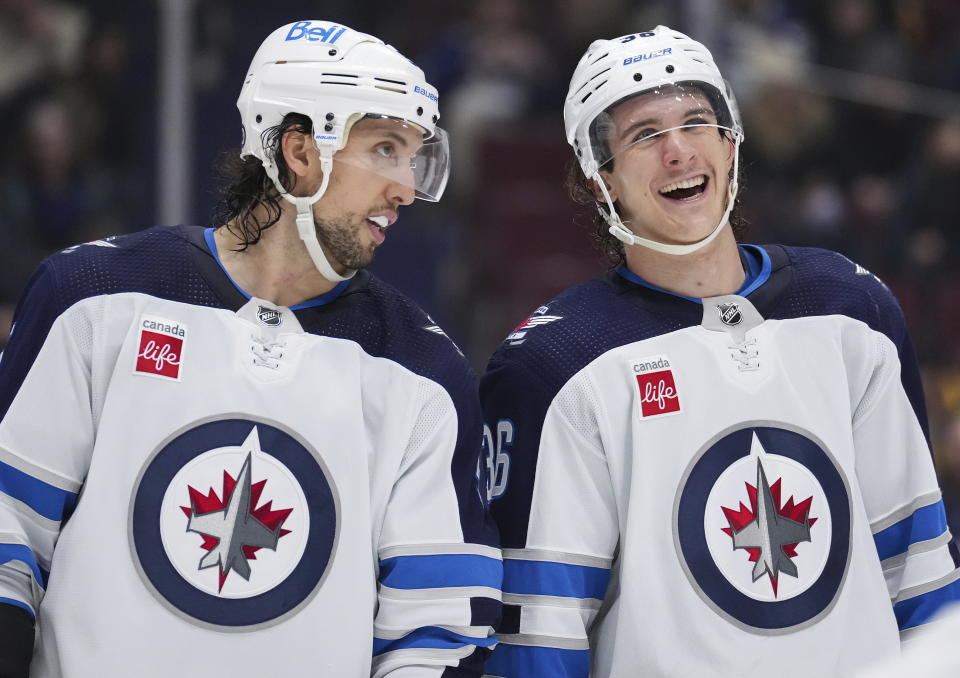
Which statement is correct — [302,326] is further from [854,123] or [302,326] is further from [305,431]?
[854,123]

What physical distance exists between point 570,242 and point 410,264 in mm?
657

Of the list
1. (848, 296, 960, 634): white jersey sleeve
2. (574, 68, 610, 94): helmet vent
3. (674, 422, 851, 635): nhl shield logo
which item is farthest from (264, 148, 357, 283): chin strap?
(848, 296, 960, 634): white jersey sleeve

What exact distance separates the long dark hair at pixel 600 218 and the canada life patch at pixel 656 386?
29cm

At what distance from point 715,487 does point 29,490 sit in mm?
1069

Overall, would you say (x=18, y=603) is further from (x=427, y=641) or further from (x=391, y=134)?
(x=391, y=134)

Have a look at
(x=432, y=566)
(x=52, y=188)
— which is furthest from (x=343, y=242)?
(x=52, y=188)

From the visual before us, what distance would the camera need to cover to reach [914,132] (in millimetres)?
4914

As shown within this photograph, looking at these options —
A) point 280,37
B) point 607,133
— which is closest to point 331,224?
point 280,37

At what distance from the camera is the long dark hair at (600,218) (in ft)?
8.16

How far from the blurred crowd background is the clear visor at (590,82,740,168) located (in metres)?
1.87

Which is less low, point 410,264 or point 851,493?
point 410,264

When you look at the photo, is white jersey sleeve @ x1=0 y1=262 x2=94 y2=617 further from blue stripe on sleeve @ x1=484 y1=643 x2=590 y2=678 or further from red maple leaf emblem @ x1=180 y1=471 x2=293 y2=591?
blue stripe on sleeve @ x1=484 y1=643 x2=590 y2=678

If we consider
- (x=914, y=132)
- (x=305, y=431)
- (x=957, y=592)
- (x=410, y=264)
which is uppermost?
(x=914, y=132)

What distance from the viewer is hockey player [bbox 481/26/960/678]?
7.04ft
